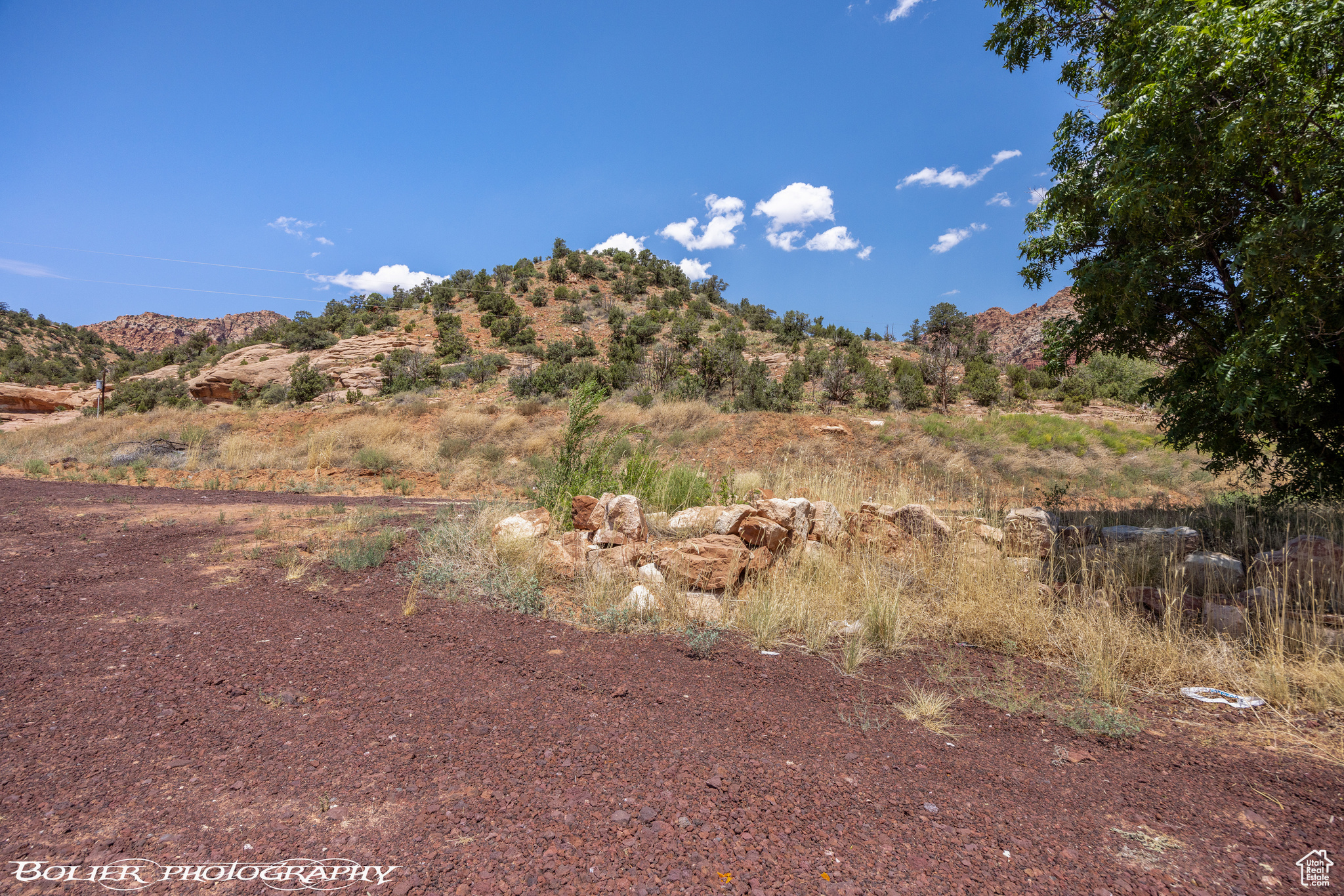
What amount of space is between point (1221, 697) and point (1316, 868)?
1855mm

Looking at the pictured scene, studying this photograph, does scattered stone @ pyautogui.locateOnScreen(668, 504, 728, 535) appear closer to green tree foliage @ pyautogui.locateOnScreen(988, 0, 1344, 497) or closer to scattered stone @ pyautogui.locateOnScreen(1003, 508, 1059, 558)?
scattered stone @ pyautogui.locateOnScreen(1003, 508, 1059, 558)

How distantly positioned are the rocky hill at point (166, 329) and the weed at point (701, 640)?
74680 millimetres

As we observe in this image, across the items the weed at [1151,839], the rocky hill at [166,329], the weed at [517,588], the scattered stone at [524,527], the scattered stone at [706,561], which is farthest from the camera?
the rocky hill at [166,329]

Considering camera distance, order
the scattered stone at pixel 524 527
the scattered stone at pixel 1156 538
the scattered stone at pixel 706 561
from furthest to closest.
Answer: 1. the scattered stone at pixel 524 527
2. the scattered stone at pixel 1156 538
3. the scattered stone at pixel 706 561

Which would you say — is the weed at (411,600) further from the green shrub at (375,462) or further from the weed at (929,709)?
the green shrub at (375,462)

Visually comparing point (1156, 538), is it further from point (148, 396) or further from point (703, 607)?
point (148, 396)

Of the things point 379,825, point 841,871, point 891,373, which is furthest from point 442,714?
point 891,373

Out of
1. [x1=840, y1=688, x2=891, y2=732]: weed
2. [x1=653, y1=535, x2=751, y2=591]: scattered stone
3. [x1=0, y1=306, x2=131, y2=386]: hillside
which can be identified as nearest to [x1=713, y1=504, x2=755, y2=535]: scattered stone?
[x1=653, y1=535, x2=751, y2=591]: scattered stone

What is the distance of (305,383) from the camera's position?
2542 centimetres

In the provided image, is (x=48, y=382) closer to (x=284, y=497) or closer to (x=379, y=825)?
(x=284, y=497)

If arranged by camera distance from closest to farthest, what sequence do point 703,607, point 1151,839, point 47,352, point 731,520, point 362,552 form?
point 1151,839
point 703,607
point 731,520
point 362,552
point 47,352

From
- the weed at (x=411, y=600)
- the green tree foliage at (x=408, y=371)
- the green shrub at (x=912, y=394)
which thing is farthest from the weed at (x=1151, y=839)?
the green tree foliage at (x=408, y=371)

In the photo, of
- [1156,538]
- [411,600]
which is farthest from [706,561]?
[1156,538]

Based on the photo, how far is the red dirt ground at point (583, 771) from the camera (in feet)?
6.66
